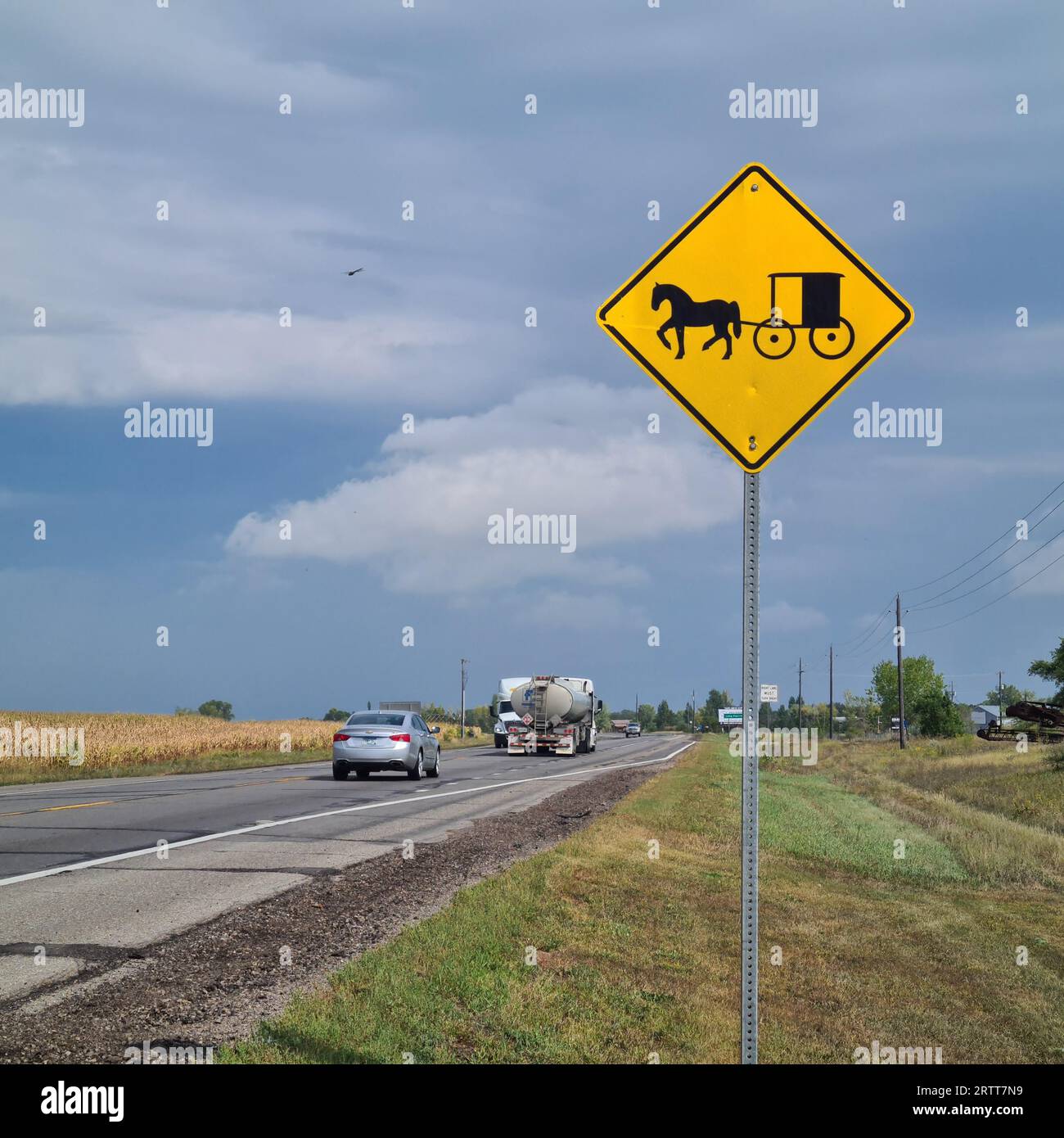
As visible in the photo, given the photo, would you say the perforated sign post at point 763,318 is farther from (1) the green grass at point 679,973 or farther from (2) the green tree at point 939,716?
(2) the green tree at point 939,716

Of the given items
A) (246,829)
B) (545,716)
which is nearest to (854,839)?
(246,829)

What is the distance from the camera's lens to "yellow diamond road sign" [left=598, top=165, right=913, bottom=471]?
4645 millimetres

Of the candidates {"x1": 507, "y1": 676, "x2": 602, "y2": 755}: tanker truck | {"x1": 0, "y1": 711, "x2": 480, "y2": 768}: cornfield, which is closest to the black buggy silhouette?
{"x1": 0, "y1": 711, "x2": 480, "y2": 768}: cornfield

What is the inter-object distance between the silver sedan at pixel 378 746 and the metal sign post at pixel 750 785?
22.6 m

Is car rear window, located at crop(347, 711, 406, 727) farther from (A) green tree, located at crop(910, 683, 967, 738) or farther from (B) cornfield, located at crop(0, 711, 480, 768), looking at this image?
(A) green tree, located at crop(910, 683, 967, 738)

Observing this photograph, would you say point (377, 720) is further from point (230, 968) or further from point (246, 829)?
point (230, 968)

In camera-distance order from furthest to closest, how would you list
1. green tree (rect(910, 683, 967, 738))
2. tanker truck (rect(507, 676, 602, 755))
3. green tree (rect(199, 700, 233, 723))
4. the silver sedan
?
green tree (rect(199, 700, 233, 723)) < green tree (rect(910, 683, 967, 738)) < tanker truck (rect(507, 676, 602, 755)) < the silver sedan

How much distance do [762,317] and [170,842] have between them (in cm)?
1125

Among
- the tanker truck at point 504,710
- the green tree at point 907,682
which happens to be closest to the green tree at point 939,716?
the green tree at point 907,682

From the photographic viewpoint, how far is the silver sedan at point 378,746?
1038 inches

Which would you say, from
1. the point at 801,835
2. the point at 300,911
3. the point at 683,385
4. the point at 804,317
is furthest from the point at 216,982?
the point at 801,835

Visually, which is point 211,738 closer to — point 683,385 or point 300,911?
point 300,911
